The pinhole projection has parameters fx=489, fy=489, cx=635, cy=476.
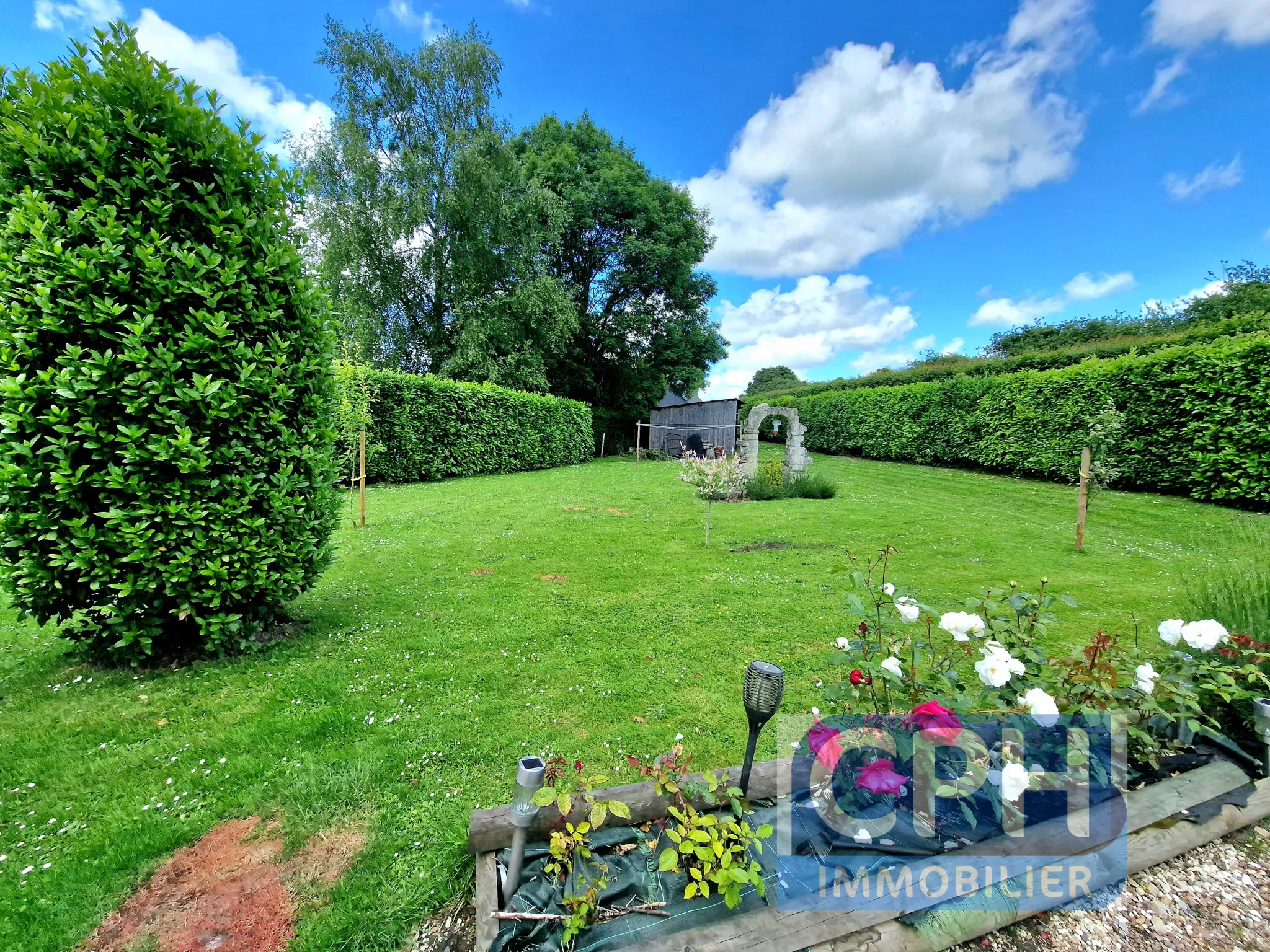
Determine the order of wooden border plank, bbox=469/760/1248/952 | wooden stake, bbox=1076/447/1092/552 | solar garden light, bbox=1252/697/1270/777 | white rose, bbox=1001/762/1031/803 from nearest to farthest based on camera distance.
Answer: wooden border plank, bbox=469/760/1248/952, white rose, bbox=1001/762/1031/803, solar garden light, bbox=1252/697/1270/777, wooden stake, bbox=1076/447/1092/552

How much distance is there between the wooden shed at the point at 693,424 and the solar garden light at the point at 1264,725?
1772 centimetres

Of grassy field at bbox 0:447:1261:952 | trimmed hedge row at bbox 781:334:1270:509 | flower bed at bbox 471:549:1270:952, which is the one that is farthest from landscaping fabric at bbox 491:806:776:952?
trimmed hedge row at bbox 781:334:1270:509

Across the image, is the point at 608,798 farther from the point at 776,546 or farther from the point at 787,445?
the point at 787,445

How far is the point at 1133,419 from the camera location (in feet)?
30.7

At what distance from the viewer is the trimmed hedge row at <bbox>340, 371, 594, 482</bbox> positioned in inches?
451

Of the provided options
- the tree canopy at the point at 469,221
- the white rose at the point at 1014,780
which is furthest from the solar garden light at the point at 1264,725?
the tree canopy at the point at 469,221

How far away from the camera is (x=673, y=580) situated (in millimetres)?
5176

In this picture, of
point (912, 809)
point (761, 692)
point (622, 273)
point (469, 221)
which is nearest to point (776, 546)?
point (912, 809)

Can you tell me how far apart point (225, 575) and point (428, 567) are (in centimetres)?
248

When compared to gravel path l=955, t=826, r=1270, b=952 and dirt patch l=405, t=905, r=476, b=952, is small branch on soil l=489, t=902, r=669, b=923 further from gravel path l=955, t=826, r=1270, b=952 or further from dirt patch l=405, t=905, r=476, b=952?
gravel path l=955, t=826, r=1270, b=952

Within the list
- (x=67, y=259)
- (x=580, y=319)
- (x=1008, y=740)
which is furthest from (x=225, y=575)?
(x=580, y=319)

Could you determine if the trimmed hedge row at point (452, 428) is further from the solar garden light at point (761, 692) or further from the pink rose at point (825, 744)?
the pink rose at point (825, 744)

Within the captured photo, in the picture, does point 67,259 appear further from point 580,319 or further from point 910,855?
point 580,319

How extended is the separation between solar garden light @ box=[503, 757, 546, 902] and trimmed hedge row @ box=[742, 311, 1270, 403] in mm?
14263
